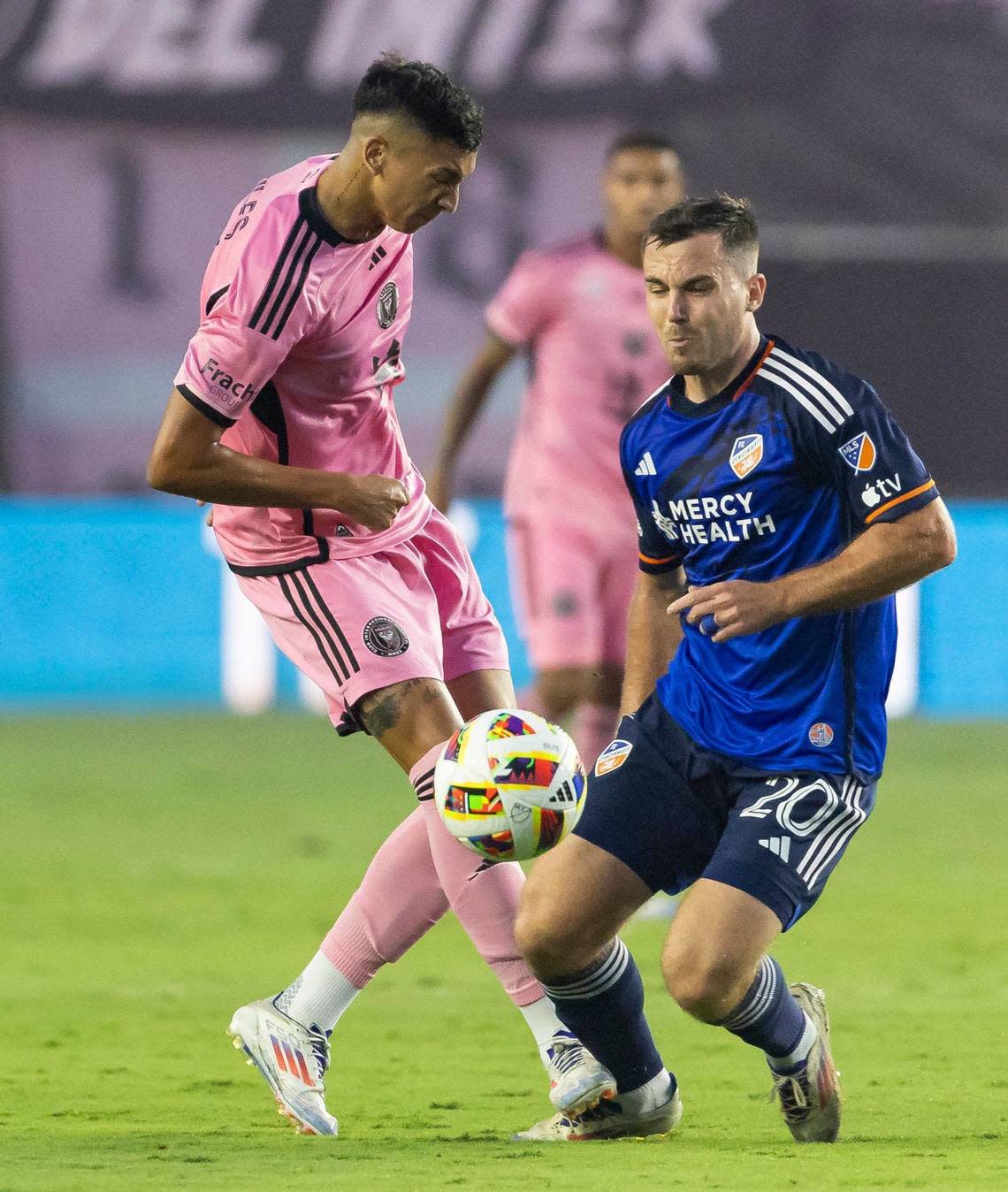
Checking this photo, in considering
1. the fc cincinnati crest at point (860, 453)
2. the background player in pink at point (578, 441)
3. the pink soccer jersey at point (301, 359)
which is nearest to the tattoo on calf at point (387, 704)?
the pink soccer jersey at point (301, 359)

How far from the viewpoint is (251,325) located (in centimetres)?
466

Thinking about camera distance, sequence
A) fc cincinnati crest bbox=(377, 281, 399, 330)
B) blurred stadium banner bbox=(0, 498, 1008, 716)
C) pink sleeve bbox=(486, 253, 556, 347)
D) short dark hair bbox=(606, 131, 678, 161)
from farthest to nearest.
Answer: blurred stadium banner bbox=(0, 498, 1008, 716), pink sleeve bbox=(486, 253, 556, 347), short dark hair bbox=(606, 131, 678, 161), fc cincinnati crest bbox=(377, 281, 399, 330)

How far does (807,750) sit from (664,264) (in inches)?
40.0

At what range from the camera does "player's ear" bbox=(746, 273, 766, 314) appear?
4.73m

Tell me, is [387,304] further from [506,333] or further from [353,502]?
[506,333]

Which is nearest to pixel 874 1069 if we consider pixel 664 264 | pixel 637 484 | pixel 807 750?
pixel 807 750

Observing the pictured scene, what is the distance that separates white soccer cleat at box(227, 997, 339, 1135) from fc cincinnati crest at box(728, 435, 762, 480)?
1508 mm

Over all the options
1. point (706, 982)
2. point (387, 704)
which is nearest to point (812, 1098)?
point (706, 982)

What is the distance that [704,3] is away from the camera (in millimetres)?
19578

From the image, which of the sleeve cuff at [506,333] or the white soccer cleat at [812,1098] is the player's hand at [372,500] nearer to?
the white soccer cleat at [812,1098]

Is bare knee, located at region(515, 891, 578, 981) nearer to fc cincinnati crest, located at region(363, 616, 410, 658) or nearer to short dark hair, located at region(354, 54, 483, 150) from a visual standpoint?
fc cincinnati crest, located at region(363, 616, 410, 658)

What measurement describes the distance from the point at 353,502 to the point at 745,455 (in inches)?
31.6

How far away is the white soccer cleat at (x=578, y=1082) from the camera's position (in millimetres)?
4613

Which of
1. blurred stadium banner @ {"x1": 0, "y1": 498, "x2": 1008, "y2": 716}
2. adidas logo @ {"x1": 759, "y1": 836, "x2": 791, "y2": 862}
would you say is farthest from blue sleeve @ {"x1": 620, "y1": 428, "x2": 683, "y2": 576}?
blurred stadium banner @ {"x1": 0, "y1": 498, "x2": 1008, "y2": 716}
